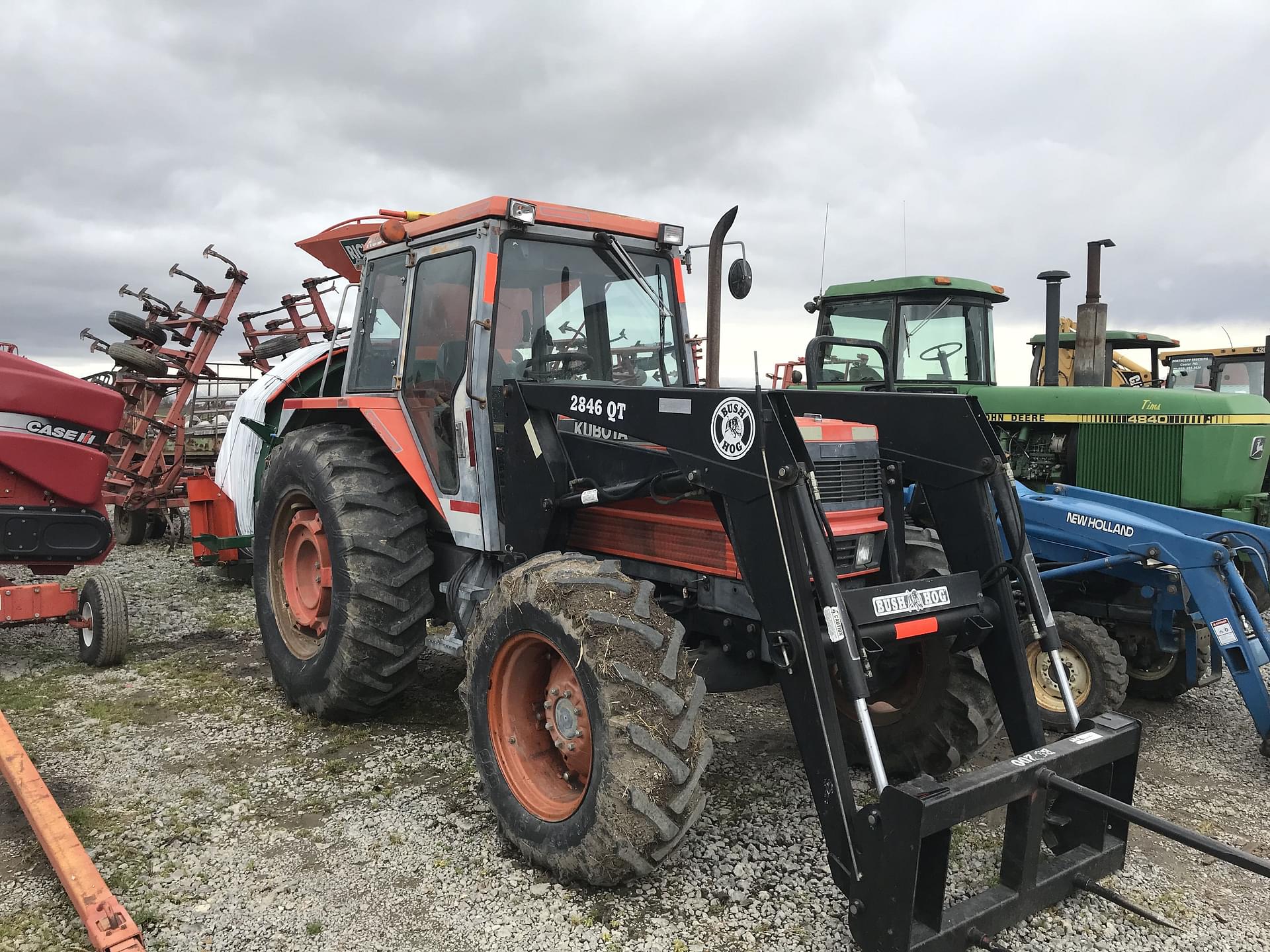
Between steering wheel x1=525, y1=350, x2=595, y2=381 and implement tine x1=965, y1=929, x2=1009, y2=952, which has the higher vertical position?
steering wheel x1=525, y1=350, x2=595, y2=381

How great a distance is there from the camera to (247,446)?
8.30 metres

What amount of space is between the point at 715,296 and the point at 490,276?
1.06m

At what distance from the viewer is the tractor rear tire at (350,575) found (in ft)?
14.4

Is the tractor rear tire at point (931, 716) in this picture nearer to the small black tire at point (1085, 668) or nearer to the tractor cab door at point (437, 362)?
the small black tire at point (1085, 668)

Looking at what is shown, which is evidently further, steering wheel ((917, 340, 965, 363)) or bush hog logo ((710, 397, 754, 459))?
steering wheel ((917, 340, 965, 363))

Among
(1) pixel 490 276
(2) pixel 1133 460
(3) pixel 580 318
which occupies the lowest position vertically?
(2) pixel 1133 460

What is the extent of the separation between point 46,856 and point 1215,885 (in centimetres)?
421

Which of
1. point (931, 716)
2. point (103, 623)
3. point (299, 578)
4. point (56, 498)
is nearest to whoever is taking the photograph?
point (931, 716)

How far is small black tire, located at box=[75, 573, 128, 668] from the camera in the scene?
5.67 metres

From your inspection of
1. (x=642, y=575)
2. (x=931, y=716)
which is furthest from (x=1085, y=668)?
(x=642, y=575)

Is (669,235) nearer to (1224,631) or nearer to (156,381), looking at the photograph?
(1224,631)

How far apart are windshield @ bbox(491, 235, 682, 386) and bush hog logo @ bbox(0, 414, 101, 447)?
3.48 m

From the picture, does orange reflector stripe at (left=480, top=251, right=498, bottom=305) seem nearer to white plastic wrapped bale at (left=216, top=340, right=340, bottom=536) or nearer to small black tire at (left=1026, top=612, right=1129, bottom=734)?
small black tire at (left=1026, top=612, right=1129, bottom=734)

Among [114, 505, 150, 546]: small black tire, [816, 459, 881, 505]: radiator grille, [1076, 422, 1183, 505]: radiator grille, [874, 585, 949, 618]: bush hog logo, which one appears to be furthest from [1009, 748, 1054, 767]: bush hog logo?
[114, 505, 150, 546]: small black tire
